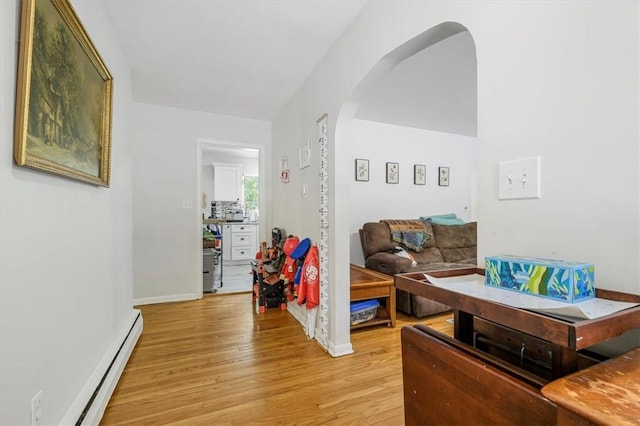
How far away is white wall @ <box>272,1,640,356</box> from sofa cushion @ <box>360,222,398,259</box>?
2436 millimetres

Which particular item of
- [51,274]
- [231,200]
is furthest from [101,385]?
[231,200]

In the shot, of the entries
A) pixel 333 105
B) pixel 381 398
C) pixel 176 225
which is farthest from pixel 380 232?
pixel 176 225

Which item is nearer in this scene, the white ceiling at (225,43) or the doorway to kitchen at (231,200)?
the white ceiling at (225,43)

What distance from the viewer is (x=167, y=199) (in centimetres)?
351

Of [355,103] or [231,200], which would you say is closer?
[355,103]

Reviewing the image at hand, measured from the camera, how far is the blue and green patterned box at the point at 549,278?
62 cm

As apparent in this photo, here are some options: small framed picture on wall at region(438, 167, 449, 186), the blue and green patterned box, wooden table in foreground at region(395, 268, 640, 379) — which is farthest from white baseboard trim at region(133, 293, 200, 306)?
small framed picture on wall at region(438, 167, 449, 186)

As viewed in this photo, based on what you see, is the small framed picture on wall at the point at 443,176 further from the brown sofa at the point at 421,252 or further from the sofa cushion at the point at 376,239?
the sofa cushion at the point at 376,239

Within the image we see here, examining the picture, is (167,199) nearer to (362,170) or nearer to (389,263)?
(362,170)

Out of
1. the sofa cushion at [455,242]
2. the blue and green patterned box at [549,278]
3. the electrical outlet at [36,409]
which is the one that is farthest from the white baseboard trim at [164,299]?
the blue and green patterned box at [549,278]

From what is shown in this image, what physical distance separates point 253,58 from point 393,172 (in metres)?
2.57

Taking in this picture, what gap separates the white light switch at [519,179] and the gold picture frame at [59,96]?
1.56 metres

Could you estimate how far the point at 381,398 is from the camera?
5.44 feet

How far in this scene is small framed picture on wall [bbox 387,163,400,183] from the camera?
4199 millimetres
